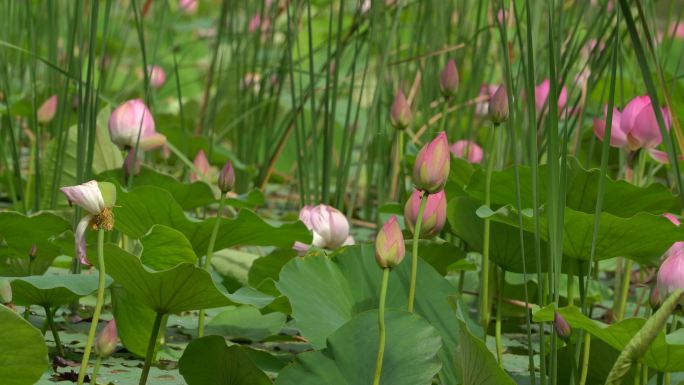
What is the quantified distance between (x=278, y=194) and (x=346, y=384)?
1517 mm

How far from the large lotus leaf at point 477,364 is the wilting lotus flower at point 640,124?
43 centimetres

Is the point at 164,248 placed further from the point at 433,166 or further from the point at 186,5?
the point at 186,5

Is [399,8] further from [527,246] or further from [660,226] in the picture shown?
[660,226]

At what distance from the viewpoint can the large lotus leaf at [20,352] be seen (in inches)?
28.8

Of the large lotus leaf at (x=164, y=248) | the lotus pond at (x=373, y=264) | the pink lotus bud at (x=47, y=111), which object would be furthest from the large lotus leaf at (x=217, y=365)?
the pink lotus bud at (x=47, y=111)

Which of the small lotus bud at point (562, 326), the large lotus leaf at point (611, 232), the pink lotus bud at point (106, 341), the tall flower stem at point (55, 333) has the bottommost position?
the tall flower stem at point (55, 333)

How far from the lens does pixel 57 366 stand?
0.98m

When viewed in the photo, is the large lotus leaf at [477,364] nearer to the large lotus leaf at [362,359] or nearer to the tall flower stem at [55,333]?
the large lotus leaf at [362,359]

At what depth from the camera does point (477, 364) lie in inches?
31.4

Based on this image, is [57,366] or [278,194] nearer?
[57,366]

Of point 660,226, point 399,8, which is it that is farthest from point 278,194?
point 660,226

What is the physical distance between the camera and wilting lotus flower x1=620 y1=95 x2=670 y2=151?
112 centimetres

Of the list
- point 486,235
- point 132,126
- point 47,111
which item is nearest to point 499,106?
point 486,235

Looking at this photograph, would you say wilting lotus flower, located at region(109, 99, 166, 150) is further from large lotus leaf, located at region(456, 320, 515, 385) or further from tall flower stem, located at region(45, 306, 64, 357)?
large lotus leaf, located at region(456, 320, 515, 385)
